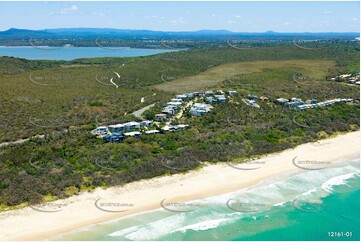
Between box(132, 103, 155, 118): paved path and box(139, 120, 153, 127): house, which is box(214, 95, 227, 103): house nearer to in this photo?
box(132, 103, 155, 118): paved path

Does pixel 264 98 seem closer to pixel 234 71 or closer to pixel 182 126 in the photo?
pixel 182 126

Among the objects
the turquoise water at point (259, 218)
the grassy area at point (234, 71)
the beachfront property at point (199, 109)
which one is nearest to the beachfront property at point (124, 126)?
the beachfront property at point (199, 109)

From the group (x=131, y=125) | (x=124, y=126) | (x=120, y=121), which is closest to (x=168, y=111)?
(x=120, y=121)

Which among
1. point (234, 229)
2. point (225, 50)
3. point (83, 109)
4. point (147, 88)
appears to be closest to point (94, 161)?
point (234, 229)

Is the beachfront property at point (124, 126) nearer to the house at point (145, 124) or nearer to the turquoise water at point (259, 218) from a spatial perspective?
the house at point (145, 124)

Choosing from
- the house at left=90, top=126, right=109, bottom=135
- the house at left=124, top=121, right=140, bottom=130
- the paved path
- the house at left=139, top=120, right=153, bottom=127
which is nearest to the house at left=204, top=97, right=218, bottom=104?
the paved path

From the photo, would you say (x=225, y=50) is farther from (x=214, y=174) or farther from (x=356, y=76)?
(x=214, y=174)
